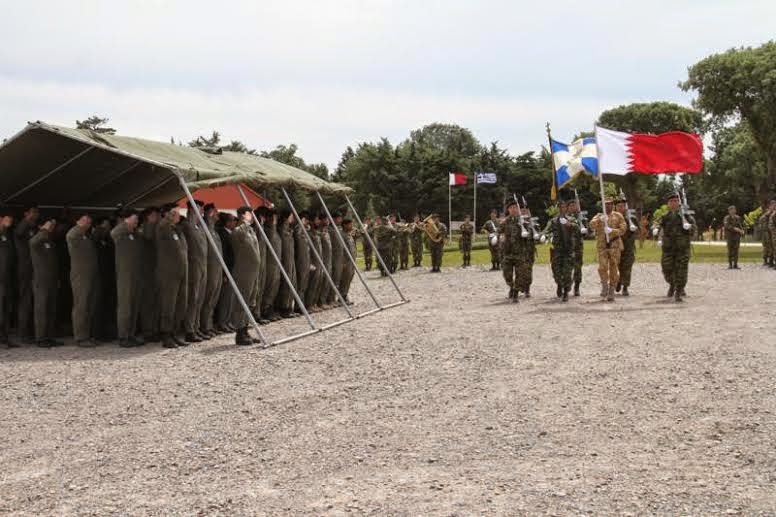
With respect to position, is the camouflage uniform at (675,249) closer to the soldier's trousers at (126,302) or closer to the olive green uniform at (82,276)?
the soldier's trousers at (126,302)

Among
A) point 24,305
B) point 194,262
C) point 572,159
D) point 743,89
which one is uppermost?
point 743,89

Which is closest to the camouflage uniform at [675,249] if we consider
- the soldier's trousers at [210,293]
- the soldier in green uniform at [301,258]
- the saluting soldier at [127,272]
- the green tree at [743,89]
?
the soldier in green uniform at [301,258]

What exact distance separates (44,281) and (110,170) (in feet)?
9.92

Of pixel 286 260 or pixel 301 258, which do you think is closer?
pixel 286 260

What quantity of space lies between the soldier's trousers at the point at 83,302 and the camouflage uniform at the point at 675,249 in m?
9.80

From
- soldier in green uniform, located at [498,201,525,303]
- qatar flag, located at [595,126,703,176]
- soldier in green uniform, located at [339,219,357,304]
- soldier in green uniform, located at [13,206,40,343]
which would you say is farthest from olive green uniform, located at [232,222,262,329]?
qatar flag, located at [595,126,703,176]

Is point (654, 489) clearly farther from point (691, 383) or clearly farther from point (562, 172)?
point (562, 172)

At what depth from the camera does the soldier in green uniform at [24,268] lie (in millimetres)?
10727

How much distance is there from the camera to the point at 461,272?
24.2 m

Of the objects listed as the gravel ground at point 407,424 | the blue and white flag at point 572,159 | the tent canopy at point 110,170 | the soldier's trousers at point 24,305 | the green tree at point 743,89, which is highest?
the green tree at point 743,89

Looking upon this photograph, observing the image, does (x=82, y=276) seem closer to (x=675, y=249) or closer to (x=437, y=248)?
(x=675, y=249)

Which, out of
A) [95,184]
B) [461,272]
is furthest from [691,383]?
[461,272]

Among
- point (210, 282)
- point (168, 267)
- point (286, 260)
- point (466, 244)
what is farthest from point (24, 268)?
point (466, 244)

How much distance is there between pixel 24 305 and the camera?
10953mm
